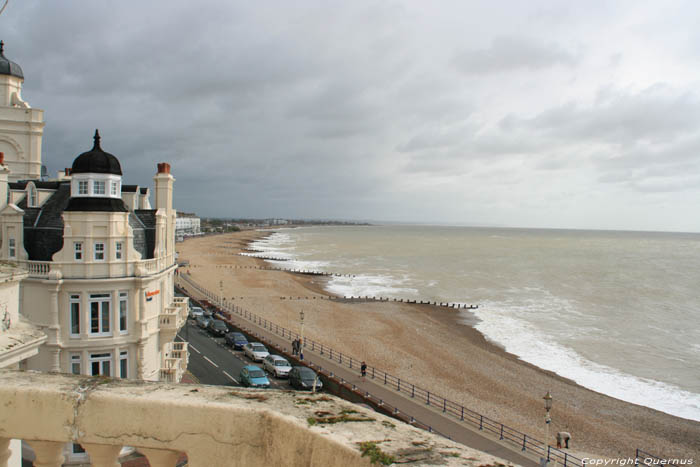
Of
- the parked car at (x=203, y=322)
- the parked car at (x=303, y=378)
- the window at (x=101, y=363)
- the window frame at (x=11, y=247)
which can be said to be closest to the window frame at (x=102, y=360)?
the window at (x=101, y=363)

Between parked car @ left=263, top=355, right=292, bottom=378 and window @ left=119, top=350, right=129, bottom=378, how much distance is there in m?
10.9

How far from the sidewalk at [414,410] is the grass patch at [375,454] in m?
12.3

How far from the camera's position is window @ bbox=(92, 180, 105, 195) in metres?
13.3

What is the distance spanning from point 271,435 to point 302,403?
30cm

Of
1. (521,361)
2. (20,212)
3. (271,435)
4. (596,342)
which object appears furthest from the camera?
(596,342)

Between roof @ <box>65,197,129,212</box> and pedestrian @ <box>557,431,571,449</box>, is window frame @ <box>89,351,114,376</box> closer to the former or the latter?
roof @ <box>65,197,129,212</box>

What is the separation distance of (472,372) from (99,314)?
23194 mm

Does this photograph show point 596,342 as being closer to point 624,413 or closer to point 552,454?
point 624,413

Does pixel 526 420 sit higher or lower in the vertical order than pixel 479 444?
lower

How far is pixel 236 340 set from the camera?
97.2 feet

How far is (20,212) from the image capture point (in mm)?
13789

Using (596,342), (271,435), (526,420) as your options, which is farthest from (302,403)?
(596,342)

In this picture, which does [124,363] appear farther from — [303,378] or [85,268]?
[303,378]

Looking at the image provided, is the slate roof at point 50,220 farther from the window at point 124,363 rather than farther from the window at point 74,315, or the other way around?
the window at point 124,363
